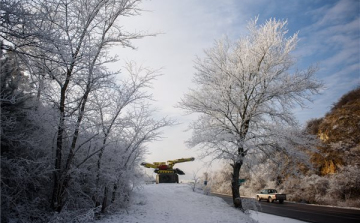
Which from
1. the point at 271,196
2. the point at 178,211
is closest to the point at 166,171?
the point at 271,196

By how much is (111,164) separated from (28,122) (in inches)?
141

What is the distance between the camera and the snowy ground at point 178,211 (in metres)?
9.06

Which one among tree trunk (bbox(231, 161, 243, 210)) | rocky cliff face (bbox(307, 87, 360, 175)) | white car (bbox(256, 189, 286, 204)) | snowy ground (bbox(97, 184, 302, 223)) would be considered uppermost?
rocky cliff face (bbox(307, 87, 360, 175))

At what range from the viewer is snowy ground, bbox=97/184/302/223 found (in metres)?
9.06

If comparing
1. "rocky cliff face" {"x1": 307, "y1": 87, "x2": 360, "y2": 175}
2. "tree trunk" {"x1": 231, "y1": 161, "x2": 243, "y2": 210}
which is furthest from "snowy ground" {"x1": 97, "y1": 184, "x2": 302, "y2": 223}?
"rocky cliff face" {"x1": 307, "y1": 87, "x2": 360, "y2": 175}

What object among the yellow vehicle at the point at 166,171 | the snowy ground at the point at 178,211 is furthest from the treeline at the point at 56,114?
the yellow vehicle at the point at 166,171

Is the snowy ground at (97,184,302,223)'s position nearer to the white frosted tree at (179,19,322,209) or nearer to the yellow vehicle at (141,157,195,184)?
the white frosted tree at (179,19,322,209)

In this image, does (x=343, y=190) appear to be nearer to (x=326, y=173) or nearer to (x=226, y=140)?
(x=326, y=173)

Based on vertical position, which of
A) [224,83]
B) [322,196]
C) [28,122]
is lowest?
[322,196]

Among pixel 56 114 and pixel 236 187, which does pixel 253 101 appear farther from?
pixel 56 114

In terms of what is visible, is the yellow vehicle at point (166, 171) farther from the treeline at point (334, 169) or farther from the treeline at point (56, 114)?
the treeline at point (56, 114)

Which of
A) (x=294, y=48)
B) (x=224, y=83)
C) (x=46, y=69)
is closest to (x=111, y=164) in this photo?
(x=46, y=69)

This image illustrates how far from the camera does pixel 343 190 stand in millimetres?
20344

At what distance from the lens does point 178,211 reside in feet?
34.4
